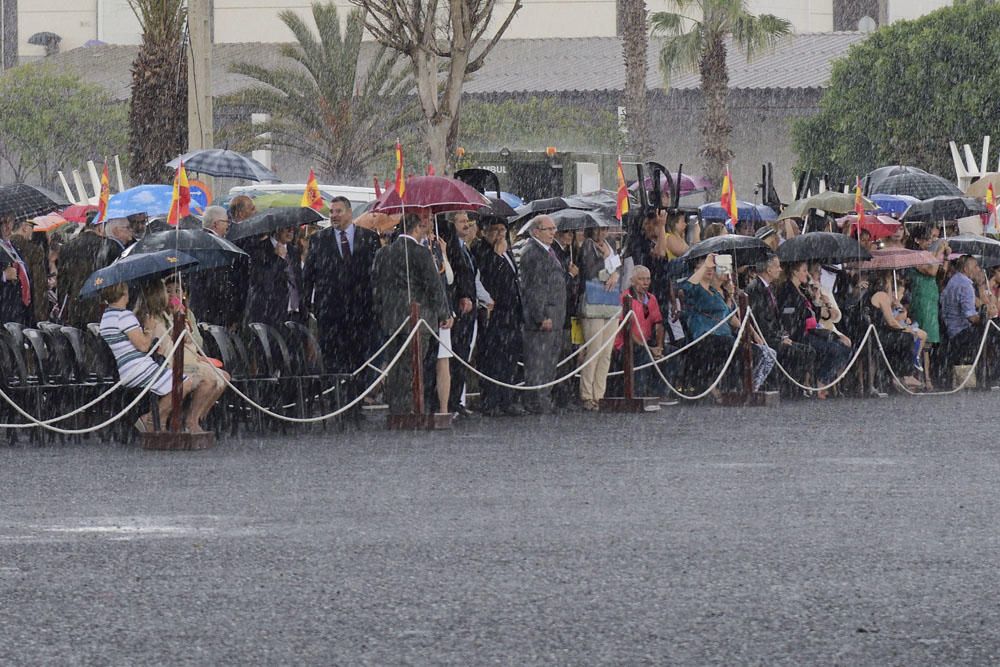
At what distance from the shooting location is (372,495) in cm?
1205

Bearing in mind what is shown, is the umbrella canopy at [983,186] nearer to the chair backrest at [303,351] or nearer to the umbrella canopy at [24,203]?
the chair backrest at [303,351]

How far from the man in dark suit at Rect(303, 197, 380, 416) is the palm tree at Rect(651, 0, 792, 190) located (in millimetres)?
31002

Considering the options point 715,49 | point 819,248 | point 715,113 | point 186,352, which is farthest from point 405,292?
point 715,49

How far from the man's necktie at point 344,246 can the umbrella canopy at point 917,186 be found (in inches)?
424

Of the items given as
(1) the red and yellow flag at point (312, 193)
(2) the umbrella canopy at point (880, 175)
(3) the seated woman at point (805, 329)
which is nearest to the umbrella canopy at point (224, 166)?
(1) the red and yellow flag at point (312, 193)

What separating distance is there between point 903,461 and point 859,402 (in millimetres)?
6301

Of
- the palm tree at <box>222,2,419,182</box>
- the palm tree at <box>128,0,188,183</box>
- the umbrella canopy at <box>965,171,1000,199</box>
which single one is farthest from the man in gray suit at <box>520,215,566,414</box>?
the palm tree at <box>222,2,419,182</box>

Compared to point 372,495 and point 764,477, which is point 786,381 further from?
point 372,495

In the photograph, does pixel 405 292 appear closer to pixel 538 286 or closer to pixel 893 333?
pixel 538 286

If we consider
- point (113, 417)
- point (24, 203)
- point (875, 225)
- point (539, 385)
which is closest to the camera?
point (113, 417)

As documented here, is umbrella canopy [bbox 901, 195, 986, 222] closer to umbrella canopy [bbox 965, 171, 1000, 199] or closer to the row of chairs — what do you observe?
umbrella canopy [bbox 965, 171, 1000, 199]

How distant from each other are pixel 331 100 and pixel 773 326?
3011 cm

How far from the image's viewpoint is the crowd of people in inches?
678

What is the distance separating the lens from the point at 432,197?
1727 centimetres
